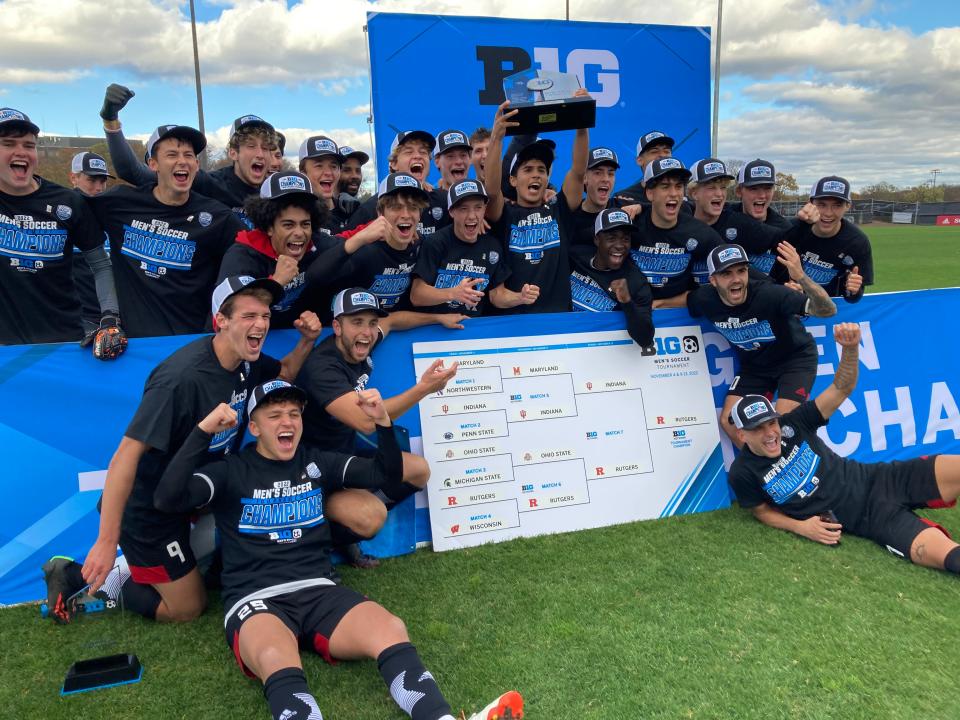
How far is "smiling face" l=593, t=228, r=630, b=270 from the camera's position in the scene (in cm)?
504

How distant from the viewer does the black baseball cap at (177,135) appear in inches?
163

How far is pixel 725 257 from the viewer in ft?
15.8

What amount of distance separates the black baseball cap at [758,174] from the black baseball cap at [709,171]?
0.17 meters

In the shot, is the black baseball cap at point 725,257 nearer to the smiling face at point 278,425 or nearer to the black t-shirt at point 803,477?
the black t-shirt at point 803,477

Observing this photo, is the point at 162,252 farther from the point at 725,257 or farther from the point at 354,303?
the point at 725,257

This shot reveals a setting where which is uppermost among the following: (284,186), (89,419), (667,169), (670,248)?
(667,169)

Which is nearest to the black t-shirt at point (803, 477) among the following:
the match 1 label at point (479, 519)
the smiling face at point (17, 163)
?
the match 1 label at point (479, 519)

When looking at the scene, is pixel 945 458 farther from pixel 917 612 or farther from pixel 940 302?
pixel 940 302

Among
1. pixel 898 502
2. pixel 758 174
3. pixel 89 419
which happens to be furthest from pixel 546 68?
pixel 89 419

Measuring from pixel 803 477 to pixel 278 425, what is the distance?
11.0 ft

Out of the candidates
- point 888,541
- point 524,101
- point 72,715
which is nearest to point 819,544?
point 888,541

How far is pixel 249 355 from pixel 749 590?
2.96 m

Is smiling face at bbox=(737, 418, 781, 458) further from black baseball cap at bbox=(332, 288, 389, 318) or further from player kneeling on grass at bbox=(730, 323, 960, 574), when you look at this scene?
black baseball cap at bbox=(332, 288, 389, 318)

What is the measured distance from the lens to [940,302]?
6.05m
